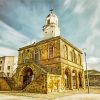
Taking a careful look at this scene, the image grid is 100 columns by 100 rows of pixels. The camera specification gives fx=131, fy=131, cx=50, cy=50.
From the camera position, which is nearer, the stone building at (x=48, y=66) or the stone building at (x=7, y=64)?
the stone building at (x=48, y=66)

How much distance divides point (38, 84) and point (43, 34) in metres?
19.7

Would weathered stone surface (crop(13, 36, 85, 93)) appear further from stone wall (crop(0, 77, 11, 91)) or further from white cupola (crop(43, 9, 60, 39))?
white cupola (crop(43, 9, 60, 39))

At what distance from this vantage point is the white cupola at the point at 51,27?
36.6 metres

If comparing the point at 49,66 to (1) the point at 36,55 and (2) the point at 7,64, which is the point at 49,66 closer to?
(1) the point at 36,55

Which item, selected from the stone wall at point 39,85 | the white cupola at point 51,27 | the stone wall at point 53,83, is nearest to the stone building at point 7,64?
the white cupola at point 51,27

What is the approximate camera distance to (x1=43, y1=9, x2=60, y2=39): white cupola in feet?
120

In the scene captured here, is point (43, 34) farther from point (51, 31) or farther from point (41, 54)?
point (41, 54)

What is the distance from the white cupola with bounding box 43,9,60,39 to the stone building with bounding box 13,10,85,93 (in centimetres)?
793

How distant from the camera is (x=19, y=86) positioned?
84.8 feet

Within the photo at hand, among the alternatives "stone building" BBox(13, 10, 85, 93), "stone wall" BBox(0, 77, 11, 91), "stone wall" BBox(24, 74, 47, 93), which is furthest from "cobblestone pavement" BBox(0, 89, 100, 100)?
"stone wall" BBox(0, 77, 11, 91)

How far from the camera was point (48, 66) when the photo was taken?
1030 inches

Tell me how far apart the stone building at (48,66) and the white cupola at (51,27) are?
26.0 ft

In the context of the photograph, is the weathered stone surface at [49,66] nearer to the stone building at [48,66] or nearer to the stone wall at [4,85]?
the stone building at [48,66]

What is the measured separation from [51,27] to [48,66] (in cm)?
1427
